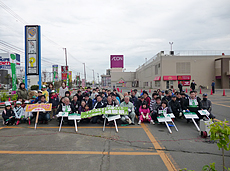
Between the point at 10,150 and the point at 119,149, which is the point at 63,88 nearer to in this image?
the point at 10,150

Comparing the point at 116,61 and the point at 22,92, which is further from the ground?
the point at 116,61

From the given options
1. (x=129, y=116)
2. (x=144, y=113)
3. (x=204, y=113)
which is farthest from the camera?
(x=144, y=113)

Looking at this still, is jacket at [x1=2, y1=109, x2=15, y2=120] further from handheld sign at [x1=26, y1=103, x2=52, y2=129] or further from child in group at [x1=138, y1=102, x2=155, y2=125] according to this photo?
child in group at [x1=138, y1=102, x2=155, y2=125]

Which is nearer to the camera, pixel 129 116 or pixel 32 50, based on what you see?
pixel 129 116

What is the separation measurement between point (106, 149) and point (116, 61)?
83629 millimetres

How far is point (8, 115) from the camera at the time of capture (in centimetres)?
743

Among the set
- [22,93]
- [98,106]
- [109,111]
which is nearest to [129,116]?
[109,111]

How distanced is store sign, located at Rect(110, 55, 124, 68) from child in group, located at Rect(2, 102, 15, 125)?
79776 mm

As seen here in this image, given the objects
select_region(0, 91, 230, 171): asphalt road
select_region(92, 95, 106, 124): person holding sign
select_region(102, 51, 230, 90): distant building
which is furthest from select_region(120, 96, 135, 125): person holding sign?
select_region(102, 51, 230, 90): distant building

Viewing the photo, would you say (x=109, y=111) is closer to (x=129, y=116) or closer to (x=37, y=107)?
(x=129, y=116)

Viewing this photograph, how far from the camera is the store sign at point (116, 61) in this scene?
86.5 meters

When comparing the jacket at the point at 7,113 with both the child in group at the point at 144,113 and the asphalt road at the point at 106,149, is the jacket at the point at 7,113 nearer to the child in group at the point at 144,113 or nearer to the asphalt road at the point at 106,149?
the asphalt road at the point at 106,149

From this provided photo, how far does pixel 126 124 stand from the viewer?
7.37 metres

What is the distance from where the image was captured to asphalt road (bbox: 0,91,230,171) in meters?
3.74
